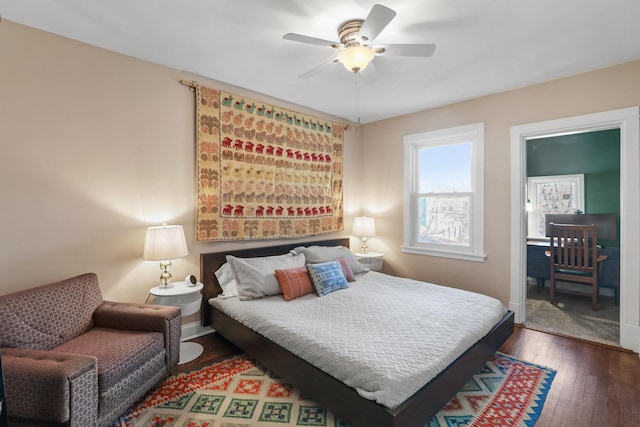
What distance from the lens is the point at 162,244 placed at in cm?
261

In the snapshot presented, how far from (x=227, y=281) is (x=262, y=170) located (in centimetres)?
129

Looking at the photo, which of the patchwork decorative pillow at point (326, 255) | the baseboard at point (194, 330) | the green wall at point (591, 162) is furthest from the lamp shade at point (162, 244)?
the green wall at point (591, 162)

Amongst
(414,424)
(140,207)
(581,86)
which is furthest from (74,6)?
(581,86)

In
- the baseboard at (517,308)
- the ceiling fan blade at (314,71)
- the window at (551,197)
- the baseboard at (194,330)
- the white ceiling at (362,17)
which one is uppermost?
the white ceiling at (362,17)

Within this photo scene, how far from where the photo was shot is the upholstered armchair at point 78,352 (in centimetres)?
152

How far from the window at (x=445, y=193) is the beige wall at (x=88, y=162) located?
2750mm

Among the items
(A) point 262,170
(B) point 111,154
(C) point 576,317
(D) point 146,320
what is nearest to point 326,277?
(A) point 262,170

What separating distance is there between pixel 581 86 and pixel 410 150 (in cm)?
186

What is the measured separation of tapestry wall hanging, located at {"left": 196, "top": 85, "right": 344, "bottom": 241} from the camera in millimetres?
3199

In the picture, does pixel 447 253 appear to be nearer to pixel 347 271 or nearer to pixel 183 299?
pixel 347 271

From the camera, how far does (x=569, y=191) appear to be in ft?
17.2

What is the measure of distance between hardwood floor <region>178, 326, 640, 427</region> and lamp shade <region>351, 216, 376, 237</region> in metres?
2.02

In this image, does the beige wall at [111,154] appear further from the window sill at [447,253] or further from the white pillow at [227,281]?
the white pillow at [227,281]

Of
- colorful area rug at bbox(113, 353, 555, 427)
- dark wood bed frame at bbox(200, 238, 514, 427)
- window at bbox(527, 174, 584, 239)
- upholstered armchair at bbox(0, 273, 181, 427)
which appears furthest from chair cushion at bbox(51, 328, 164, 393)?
window at bbox(527, 174, 584, 239)
